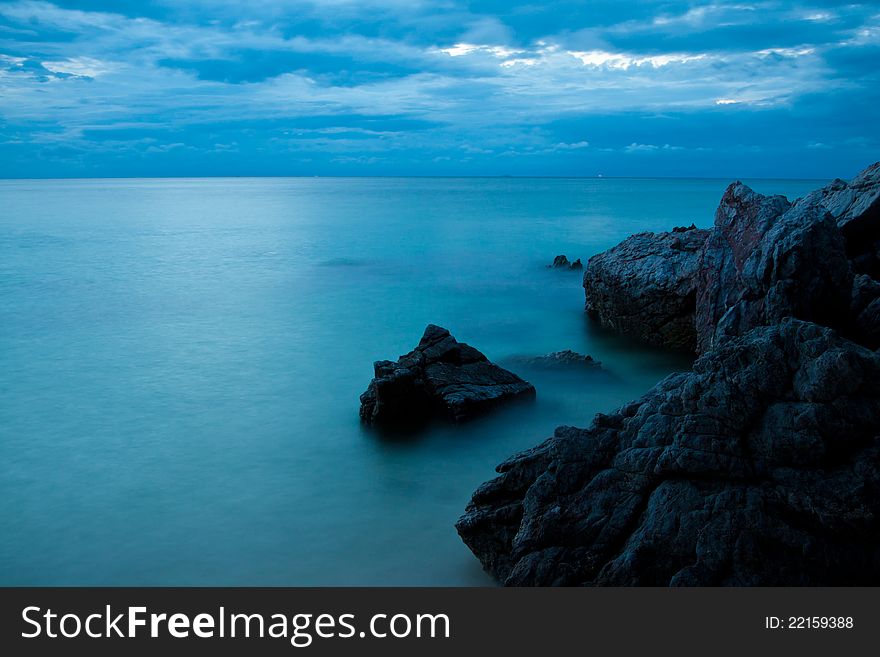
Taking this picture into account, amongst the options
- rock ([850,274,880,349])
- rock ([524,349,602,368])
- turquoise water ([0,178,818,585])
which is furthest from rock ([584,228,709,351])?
rock ([850,274,880,349])

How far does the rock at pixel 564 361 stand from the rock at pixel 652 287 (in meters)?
2.02

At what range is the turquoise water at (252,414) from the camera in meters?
8.35

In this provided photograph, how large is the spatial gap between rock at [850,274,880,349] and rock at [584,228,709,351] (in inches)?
171

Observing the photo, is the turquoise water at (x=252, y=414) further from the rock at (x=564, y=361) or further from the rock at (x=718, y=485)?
the rock at (x=718, y=485)

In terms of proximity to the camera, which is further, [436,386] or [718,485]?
[436,386]

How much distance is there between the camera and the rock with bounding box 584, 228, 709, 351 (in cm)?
1598

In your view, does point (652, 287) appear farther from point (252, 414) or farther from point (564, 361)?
point (252, 414)

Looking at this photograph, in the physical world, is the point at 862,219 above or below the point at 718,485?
above

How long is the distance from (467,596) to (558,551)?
0.95m

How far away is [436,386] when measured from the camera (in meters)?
12.3

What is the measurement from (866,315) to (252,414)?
9.29m

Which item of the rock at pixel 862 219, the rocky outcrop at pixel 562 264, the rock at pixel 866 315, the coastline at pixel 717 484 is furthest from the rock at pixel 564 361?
the rocky outcrop at pixel 562 264

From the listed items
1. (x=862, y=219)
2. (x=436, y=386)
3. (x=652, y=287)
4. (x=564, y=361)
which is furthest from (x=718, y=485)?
(x=652, y=287)

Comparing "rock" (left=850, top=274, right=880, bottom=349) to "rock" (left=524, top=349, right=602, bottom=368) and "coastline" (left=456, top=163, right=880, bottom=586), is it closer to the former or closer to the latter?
"coastline" (left=456, top=163, right=880, bottom=586)
